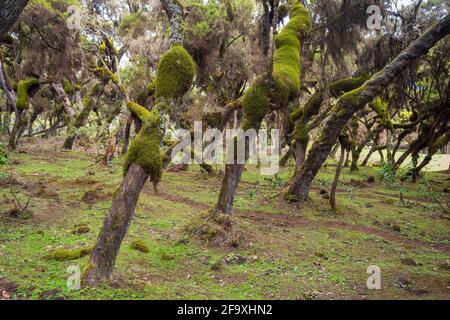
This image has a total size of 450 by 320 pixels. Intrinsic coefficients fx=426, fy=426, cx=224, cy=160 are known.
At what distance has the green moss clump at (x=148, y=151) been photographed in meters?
6.34

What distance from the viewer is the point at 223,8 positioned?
64.2 ft

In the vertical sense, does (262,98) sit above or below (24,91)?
below

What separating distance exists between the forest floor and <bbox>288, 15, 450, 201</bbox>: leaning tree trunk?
1.71 m

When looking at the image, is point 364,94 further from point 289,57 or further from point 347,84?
point 347,84

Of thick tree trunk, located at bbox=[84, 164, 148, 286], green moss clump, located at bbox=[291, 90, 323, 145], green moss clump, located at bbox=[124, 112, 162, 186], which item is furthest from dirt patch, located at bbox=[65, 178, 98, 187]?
thick tree trunk, located at bbox=[84, 164, 148, 286]

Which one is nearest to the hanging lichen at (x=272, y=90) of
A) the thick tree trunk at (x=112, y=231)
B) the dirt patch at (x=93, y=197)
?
the thick tree trunk at (x=112, y=231)

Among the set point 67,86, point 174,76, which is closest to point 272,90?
point 174,76

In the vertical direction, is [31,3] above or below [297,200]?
above

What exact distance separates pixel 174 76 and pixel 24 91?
1571cm

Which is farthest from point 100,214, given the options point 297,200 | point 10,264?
point 297,200

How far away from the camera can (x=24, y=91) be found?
65.0ft

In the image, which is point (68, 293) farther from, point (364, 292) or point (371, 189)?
point (371, 189)
